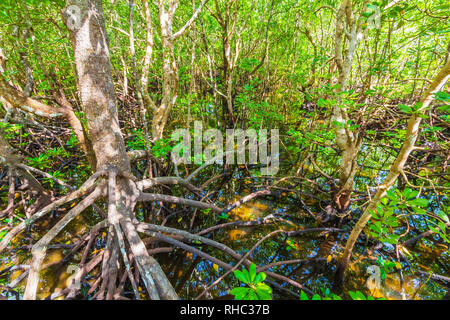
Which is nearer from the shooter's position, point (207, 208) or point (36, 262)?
point (36, 262)

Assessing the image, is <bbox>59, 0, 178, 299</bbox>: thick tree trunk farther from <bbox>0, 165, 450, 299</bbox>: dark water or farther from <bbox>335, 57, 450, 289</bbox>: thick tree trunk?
<bbox>335, 57, 450, 289</bbox>: thick tree trunk

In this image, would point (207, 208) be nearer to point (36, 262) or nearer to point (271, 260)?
point (271, 260)

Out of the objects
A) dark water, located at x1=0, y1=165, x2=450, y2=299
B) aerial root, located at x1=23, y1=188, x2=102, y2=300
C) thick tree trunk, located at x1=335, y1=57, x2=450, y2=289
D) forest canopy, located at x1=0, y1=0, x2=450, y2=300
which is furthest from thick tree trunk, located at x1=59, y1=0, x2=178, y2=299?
thick tree trunk, located at x1=335, y1=57, x2=450, y2=289

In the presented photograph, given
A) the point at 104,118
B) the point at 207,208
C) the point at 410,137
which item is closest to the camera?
the point at 410,137

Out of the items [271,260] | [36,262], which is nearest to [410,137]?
[271,260]

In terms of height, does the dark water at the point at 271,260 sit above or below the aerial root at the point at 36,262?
below

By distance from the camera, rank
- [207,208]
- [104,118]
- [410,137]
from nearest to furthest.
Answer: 1. [410,137]
2. [104,118]
3. [207,208]

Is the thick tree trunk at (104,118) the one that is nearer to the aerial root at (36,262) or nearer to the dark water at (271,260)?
the aerial root at (36,262)

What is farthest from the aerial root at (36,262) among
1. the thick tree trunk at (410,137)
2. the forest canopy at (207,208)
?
the thick tree trunk at (410,137)
